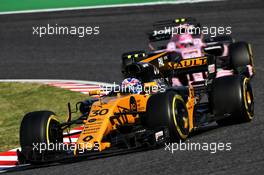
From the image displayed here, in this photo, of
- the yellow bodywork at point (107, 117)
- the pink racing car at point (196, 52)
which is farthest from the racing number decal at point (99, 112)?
the pink racing car at point (196, 52)

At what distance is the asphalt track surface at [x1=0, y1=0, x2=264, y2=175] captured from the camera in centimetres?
929

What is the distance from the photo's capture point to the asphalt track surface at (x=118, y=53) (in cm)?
929

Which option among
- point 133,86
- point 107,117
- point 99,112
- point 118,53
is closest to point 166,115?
point 107,117

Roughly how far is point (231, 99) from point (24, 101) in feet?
19.9

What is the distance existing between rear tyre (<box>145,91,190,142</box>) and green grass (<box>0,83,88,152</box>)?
3.50 m

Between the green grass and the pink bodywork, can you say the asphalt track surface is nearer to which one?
the pink bodywork

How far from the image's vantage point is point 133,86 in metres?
10.9

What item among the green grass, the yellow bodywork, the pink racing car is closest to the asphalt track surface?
the yellow bodywork

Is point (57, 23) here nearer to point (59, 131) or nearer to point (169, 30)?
point (169, 30)

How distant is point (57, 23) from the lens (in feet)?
77.9

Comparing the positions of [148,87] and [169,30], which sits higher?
[169,30]

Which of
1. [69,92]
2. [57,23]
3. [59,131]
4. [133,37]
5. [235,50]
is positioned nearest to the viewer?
[59,131]

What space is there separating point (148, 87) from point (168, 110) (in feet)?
4.03

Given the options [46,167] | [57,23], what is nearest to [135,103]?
[46,167]
